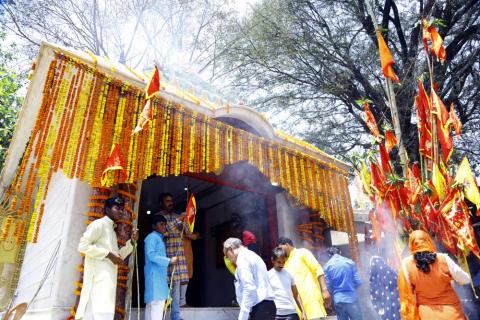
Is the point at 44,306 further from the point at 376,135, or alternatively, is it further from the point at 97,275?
the point at 376,135

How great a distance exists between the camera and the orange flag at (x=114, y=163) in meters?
4.15

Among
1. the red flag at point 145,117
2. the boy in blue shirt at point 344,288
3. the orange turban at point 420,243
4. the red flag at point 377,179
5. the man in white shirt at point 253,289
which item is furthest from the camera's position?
the red flag at point 377,179

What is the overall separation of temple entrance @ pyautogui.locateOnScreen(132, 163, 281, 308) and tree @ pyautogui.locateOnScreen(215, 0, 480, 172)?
4.70 meters

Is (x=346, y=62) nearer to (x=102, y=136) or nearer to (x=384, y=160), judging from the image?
(x=384, y=160)

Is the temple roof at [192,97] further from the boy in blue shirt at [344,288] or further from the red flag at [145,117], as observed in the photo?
the boy in blue shirt at [344,288]

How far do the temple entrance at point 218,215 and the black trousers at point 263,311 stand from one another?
12.2 ft

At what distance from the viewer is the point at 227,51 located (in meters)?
14.3

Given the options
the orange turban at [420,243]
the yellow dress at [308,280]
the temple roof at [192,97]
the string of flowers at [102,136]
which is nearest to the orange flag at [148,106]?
the string of flowers at [102,136]

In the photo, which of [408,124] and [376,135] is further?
[408,124]

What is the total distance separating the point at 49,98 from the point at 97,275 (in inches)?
85.3

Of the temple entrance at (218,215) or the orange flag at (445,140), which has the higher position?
the orange flag at (445,140)

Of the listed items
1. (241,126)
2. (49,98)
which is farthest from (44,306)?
(241,126)

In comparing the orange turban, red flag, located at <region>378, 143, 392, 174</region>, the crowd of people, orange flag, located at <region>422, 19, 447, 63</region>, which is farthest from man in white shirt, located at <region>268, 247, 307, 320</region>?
orange flag, located at <region>422, 19, 447, 63</region>

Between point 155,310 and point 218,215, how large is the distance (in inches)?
180
